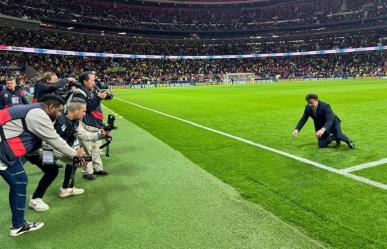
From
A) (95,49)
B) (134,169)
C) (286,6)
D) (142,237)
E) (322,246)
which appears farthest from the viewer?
(286,6)

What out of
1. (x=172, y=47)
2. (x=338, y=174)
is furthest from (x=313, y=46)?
(x=338, y=174)

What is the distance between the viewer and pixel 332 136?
8375 millimetres

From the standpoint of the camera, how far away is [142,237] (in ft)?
13.4

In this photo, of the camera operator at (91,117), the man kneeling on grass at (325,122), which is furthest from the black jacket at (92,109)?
the man kneeling on grass at (325,122)

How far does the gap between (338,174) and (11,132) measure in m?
5.64

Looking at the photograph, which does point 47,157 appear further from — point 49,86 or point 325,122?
point 325,122

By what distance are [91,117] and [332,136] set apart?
611 centimetres

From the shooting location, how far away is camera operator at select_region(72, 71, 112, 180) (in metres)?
6.75

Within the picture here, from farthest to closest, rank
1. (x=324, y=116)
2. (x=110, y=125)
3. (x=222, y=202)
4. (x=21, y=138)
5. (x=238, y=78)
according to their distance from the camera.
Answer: (x=238, y=78), (x=324, y=116), (x=110, y=125), (x=222, y=202), (x=21, y=138)

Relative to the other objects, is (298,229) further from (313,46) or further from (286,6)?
(286,6)

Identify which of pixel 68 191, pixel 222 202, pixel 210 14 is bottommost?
pixel 68 191

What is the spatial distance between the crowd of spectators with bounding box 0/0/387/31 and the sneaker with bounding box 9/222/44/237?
63742 mm

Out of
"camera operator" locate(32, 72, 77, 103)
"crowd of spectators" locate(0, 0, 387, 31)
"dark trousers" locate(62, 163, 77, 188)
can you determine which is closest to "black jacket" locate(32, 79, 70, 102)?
"camera operator" locate(32, 72, 77, 103)

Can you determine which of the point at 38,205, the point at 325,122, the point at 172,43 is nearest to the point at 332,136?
the point at 325,122
